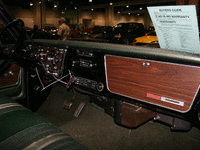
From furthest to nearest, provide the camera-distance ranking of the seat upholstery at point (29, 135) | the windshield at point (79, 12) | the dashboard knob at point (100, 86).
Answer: the windshield at point (79, 12)
the dashboard knob at point (100, 86)
the seat upholstery at point (29, 135)

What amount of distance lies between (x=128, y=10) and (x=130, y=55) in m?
27.1

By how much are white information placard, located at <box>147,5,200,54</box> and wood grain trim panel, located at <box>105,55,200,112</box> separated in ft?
0.55

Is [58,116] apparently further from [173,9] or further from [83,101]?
[173,9]

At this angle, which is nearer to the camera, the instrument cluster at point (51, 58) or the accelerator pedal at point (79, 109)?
the instrument cluster at point (51, 58)

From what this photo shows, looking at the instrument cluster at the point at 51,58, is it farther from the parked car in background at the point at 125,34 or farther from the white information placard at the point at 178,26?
the white information placard at the point at 178,26

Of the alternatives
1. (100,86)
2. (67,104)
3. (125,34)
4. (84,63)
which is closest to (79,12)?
(125,34)

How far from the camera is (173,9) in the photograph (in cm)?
114

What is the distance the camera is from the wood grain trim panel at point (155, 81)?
1.36 m

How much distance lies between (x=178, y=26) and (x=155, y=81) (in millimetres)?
481

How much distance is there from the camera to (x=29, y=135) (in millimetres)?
1083

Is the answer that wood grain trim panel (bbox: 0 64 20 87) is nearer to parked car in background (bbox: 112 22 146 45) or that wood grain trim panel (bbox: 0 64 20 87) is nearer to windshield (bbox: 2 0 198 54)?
parked car in background (bbox: 112 22 146 45)

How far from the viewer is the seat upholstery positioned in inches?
39.2

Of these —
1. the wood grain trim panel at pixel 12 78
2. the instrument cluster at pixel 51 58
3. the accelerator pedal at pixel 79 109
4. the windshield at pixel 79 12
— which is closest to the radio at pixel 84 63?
the instrument cluster at pixel 51 58

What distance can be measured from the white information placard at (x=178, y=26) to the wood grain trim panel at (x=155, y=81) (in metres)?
0.17
